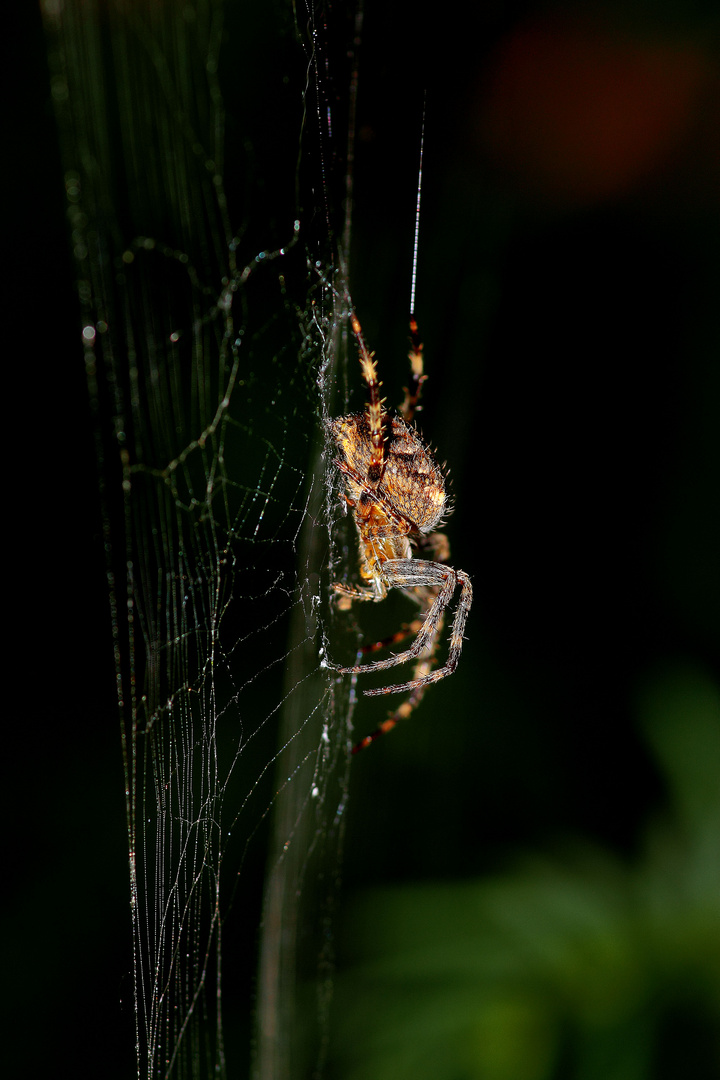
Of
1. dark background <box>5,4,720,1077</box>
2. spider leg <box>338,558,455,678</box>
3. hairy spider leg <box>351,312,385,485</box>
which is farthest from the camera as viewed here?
dark background <box>5,4,720,1077</box>

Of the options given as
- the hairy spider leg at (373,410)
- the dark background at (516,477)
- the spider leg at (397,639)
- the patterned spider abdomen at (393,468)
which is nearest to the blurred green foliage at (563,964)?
the dark background at (516,477)

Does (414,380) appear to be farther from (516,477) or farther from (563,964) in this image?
(563,964)

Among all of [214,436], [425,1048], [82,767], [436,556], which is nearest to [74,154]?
[214,436]

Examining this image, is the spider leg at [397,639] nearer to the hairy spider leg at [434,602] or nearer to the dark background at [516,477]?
the hairy spider leg at [434,602]

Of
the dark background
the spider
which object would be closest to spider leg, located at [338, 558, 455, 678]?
the spider

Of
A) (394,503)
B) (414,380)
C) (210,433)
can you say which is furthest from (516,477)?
(210,433)

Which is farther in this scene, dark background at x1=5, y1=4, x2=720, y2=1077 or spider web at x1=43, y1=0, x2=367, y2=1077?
dark background at x1=5, y1=4, x2=720, y2=1077

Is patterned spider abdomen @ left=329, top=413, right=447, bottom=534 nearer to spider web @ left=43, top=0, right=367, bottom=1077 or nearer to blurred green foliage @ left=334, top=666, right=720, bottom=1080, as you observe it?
spider web @ left=43, top=0, right=367, bottom=1077
